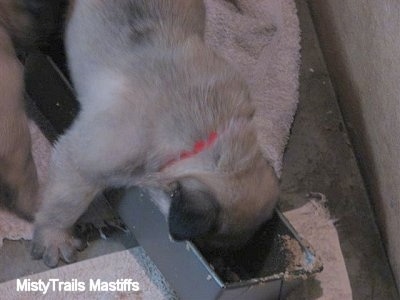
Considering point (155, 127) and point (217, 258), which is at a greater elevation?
point (155, 127)

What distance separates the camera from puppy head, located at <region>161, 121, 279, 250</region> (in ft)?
6.90

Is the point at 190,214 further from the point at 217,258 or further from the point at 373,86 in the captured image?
the point at 373,86

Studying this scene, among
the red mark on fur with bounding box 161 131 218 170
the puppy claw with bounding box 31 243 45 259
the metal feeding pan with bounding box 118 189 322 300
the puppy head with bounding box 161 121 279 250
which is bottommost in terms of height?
the metal feeding pan with bounding box 118 189 322 300

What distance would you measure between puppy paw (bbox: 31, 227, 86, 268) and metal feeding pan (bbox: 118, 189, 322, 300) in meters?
0.24

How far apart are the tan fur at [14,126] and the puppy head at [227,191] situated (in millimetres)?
642

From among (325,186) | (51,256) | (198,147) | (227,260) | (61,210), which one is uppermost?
(198,147)

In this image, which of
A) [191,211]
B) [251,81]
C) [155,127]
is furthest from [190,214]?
[251,81]

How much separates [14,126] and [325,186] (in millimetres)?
1317

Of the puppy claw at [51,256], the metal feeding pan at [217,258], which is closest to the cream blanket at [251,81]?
the puppy claw at [51,256]

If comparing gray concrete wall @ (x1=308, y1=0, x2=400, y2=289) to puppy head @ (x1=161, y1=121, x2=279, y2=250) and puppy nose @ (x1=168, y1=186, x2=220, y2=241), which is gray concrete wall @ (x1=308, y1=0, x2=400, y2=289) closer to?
Result: puppy head @ (x1=161, y1=121, x2=279, y2=250)

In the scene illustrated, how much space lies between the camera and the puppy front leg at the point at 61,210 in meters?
2.54

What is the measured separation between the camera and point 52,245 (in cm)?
272

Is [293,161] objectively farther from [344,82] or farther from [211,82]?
[211,82]

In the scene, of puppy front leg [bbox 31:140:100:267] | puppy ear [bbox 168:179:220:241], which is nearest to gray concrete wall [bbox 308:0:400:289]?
puppy ear [bbox 168:179:220:241]
